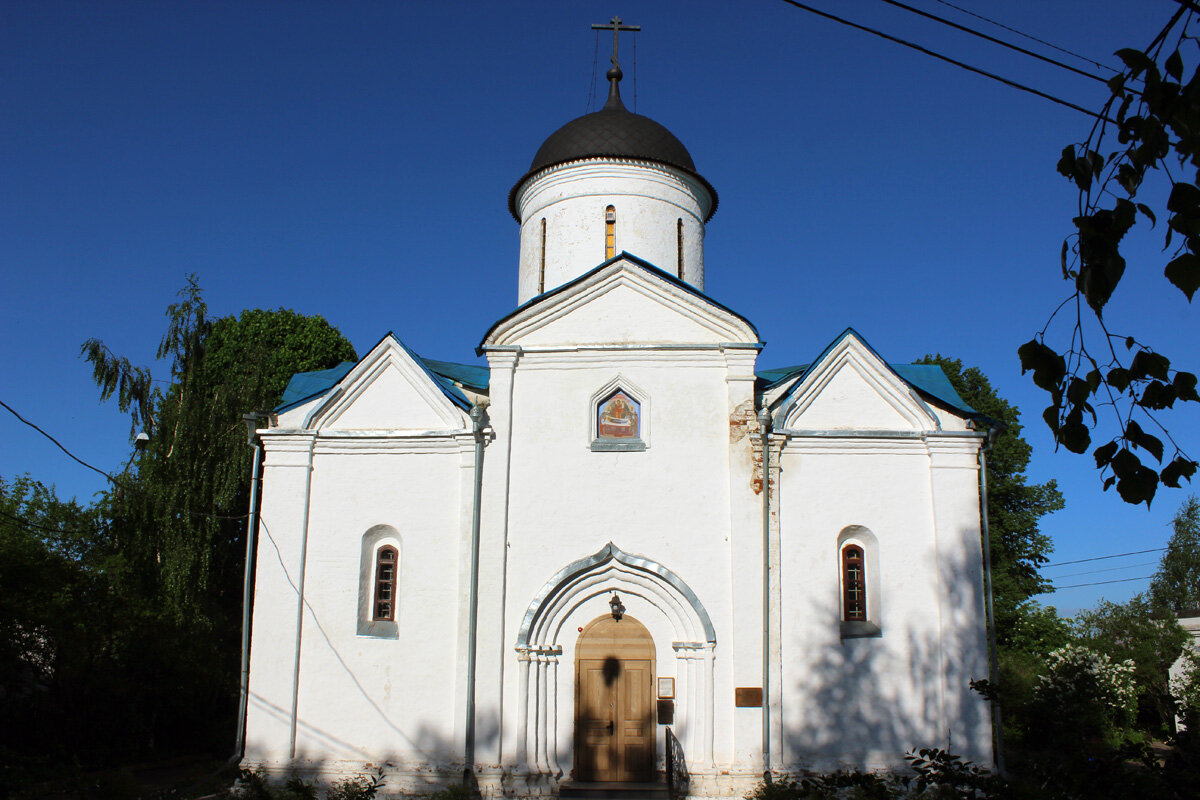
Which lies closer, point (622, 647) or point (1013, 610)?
point (622, 647)

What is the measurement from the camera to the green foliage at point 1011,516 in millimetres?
21719

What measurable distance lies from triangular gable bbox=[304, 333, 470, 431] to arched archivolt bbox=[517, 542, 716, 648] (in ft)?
9.06

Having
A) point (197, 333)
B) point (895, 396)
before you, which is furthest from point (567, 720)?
point (197, 333)

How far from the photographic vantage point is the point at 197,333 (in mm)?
18422

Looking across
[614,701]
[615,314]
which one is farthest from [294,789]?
[615,314]

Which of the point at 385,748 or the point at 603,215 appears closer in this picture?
the point at 385,748

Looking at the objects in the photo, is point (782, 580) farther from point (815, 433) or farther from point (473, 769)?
point (473, 769)

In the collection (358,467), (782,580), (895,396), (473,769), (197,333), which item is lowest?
(473,769)

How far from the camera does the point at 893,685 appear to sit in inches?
440

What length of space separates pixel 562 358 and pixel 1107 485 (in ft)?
31.8

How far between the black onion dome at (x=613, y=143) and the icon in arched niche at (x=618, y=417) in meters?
4.64

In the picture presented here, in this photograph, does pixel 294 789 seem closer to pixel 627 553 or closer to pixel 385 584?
pixel 385 584

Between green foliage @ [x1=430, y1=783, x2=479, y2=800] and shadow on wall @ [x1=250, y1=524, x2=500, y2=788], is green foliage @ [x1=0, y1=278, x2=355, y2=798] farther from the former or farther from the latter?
green foliage @ [x1=430, y1=783, x2=479, y2=800]

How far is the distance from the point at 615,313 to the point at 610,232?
2604 mm
